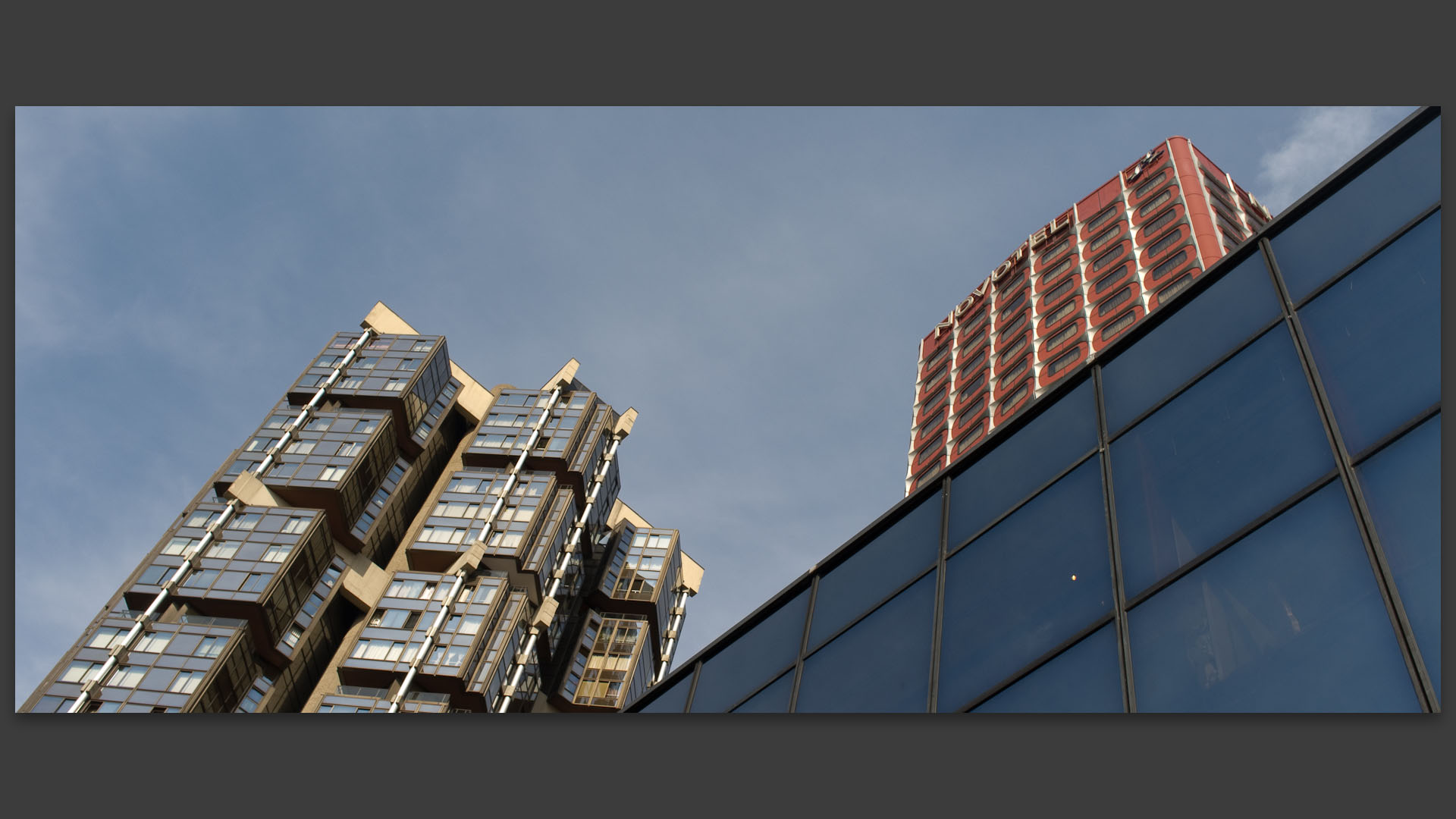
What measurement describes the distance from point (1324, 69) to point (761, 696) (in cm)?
874

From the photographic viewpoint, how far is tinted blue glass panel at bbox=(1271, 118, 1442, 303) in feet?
30.7

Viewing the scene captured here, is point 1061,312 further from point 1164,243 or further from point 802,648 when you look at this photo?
A: point 802,648

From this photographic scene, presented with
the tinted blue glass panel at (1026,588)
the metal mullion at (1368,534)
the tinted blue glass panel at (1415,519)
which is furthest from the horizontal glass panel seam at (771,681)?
the tinted blue glass panel at (1415,519)

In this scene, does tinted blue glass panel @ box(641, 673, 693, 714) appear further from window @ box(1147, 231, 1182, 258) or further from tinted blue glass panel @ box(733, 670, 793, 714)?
window @ box(1147, 231, 1182, 258)

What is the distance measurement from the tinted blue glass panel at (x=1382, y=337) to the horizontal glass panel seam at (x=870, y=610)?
178 inches

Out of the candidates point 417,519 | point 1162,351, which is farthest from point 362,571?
point 1162,351

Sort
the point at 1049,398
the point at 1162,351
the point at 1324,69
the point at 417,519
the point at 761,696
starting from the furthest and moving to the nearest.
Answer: the point at 417,519
the point at 761,696
the point at 1049,398
the point at 1162,351
the point at 1324,69

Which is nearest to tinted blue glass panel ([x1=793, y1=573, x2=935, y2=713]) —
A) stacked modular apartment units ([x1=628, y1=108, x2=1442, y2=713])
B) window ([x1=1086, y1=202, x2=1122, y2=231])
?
stacked modular apartment units ([x1=628, y1=108, x2=1442, y2=713])

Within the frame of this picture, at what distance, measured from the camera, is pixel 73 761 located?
8.72m

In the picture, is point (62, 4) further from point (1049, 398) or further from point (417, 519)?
point (417, 519)

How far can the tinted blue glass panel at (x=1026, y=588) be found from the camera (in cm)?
968

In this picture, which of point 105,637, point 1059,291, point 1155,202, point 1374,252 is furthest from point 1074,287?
point 1374,252

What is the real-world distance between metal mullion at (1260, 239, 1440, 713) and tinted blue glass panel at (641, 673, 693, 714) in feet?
29.0

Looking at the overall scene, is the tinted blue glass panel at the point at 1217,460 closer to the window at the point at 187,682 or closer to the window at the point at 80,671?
the window at the point at 187,682
